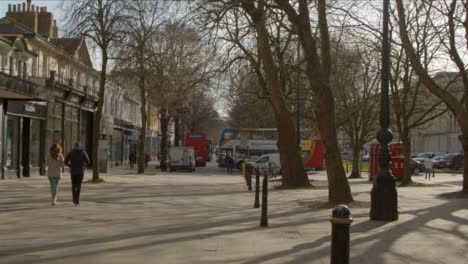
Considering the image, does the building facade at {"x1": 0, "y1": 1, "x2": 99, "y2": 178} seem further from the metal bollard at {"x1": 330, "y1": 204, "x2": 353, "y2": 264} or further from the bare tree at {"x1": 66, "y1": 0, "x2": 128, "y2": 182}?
the metal bollard at {"x1": 330, "y1": 204, "x2": 353, "y2": 264}

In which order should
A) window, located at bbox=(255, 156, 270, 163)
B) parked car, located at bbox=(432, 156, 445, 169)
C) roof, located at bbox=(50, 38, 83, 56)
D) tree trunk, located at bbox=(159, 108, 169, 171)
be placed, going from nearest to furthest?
roof, located at bbox=(50, 38, 83, 56), window, located at bbox=(255, 156, 270, 163), tree trunk, located at bbox=(159, 108, 169, 171), parked car, located at bbox=(432, 156, 445, 169)

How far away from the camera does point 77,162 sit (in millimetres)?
16703

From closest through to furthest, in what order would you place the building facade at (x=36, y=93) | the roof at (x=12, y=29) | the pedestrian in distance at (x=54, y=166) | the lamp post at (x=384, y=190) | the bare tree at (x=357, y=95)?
1. the lamp post at (x=384, y=190)
2. the pedestrian in distance at (x=54, y=166)
3. the building facade at (x=36, y=93)
4. the roof at (x=12, y=29)
5. the bare tree at (x=357, y=95)

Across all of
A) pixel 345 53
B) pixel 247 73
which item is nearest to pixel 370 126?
pixel 345 53

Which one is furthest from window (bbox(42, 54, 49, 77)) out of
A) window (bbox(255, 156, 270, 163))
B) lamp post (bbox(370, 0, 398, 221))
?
lamp post (bbox(370, 0, 398, 221))

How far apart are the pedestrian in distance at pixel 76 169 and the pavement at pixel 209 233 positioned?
39cm

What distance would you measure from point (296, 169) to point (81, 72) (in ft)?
70.3

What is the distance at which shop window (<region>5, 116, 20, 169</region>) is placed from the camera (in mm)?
28583

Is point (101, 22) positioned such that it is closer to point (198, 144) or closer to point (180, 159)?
point (180, 159)

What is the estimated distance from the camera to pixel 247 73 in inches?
1099

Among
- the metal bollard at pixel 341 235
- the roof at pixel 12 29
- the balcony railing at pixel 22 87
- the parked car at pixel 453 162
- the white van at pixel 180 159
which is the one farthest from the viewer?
the parked car at pixel 453 162

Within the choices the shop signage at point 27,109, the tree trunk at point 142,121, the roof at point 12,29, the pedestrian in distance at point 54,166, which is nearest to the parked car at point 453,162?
the tree trunk at point 142,121

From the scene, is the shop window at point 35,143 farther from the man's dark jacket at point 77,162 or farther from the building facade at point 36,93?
the man's dark jacket at point 77,162

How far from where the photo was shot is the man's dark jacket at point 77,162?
16.6m
